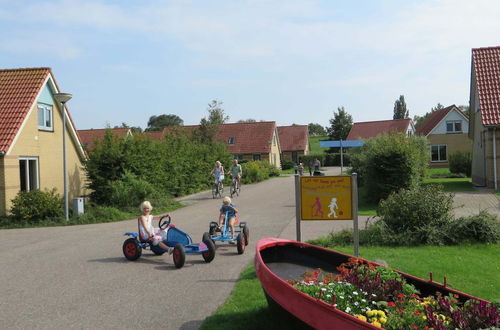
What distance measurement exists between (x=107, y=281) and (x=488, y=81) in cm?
2280

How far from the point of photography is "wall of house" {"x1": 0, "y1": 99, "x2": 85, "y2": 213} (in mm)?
17672

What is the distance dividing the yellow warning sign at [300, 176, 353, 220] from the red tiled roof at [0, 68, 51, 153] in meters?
12.9

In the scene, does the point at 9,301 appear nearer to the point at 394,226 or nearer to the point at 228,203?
the point at 228,203

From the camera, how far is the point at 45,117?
68.3ft

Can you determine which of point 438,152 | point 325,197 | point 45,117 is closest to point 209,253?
point 325,197

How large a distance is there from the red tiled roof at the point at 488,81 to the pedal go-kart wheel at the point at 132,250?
61.0 feet

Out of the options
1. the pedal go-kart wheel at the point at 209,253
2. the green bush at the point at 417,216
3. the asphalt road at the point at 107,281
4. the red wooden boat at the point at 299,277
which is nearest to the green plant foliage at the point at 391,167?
the asphalt road at the point at 107,281

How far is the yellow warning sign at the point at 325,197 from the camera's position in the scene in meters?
8.26

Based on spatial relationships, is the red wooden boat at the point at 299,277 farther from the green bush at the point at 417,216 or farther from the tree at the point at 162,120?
the tree at the point at 162,120

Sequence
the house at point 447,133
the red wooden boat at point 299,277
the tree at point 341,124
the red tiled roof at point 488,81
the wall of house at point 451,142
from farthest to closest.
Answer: the tree at point 341,124
the house at point 447,133
the wall of house at point 451,142
the red tiled roof at point 488,81
the red wooden boat at point 299,277

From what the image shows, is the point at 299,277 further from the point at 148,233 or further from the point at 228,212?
the point at 228,212

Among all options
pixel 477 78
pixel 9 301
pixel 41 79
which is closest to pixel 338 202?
pixel 9 301

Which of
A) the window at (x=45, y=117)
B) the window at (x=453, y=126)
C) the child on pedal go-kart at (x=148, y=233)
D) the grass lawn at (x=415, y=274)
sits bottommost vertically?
the grass lawn at (x=415, y=274)

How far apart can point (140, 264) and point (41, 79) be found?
14.0m
